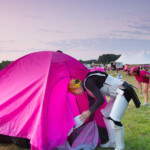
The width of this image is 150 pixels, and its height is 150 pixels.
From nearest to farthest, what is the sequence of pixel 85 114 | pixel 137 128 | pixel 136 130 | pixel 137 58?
pixel 85 114
pixel 136 130
pixel 137 128
pixel 137 58

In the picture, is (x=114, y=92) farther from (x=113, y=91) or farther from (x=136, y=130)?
(x=136, y=130)

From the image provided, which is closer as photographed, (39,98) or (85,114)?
(85,114)

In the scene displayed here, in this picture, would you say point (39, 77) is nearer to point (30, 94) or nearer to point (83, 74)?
Answer: point (30, 94)

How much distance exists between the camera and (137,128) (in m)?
4.84

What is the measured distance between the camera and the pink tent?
3133 mm

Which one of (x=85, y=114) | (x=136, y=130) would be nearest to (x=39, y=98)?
(x=85, y=114)

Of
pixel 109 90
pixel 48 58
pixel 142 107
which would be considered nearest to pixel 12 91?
pixel 48 58

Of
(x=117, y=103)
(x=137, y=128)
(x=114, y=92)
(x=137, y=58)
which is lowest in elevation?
(x=137, y=58)

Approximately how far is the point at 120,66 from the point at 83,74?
3398 cm

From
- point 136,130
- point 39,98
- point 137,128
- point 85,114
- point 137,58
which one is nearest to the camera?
point 85,114

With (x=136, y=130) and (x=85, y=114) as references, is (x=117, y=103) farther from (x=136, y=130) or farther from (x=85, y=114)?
(x=136, y=130)

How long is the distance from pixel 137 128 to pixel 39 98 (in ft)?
8.68

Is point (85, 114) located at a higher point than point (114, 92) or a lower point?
lower

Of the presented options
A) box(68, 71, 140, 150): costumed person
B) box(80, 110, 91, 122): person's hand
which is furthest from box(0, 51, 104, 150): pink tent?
box(68, 71, 140, 150): costumed person
